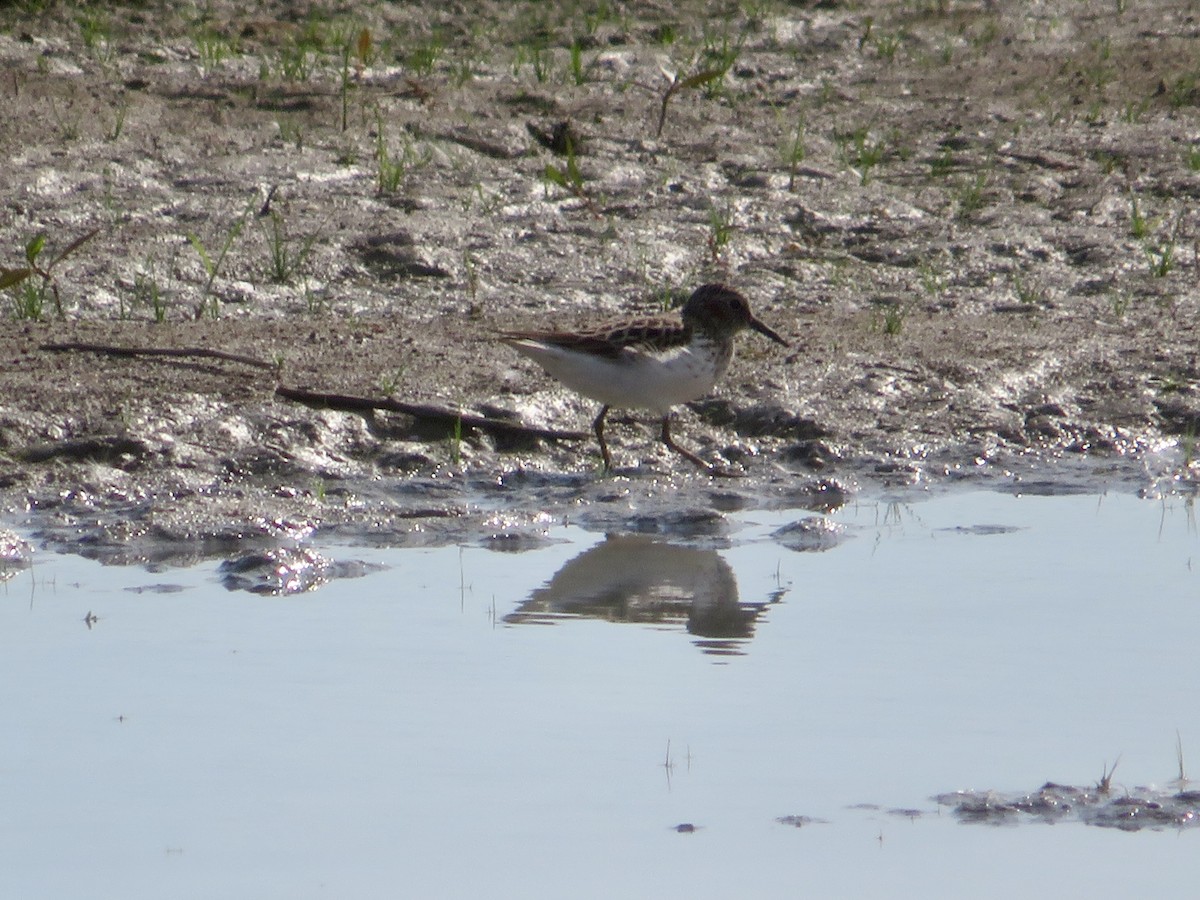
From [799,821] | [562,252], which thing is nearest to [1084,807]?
[799,821]

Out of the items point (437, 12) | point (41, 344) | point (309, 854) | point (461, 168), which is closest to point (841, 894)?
point (309, 854)

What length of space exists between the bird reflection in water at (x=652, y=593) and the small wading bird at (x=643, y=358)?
0.68m

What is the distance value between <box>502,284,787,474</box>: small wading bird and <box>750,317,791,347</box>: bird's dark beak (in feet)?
0.63

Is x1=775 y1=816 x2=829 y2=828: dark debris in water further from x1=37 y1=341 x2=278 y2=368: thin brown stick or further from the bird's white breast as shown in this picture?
x1=37 y1=341 x2=278 y2=368: thin brown stick

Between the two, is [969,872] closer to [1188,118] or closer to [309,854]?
[309,854]

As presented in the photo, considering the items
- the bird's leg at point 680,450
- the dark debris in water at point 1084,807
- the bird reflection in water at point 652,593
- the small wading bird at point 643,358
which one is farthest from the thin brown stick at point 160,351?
the dark debris in water at point 1084,807

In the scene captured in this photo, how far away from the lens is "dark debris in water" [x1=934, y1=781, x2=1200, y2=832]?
151 inches

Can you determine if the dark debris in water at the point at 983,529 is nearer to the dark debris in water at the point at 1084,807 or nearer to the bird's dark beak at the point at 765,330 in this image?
the bird's dark beak at the point at 765,330

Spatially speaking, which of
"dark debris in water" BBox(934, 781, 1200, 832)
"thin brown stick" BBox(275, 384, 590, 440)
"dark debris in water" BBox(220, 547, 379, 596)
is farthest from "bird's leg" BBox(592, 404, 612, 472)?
"dark debris in water" BBox(934, 781, 1200, 832)

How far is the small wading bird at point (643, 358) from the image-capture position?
6520 millimetres

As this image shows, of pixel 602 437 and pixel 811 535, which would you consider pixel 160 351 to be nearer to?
pixel 602 437

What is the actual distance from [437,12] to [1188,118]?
460cm

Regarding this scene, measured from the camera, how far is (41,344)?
7.26 m

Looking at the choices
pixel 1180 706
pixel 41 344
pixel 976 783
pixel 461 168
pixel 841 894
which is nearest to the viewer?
pixel 841 894
